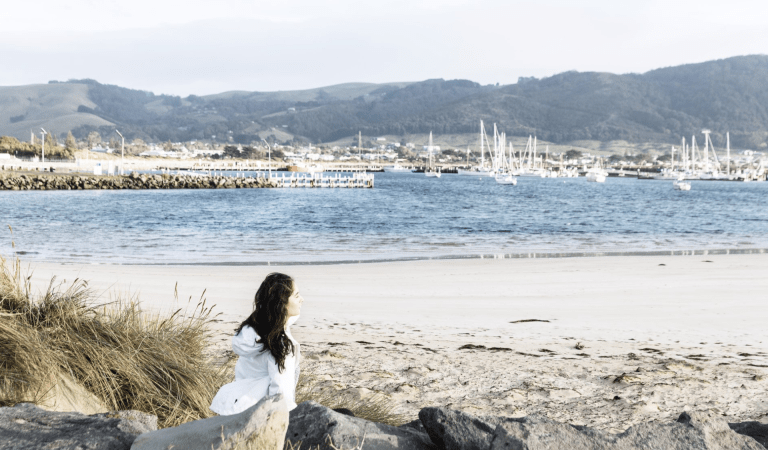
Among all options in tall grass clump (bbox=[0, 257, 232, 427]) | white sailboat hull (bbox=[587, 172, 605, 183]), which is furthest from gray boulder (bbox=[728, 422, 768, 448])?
white sailboat hull (bbox=[587, 172, 605, 183])

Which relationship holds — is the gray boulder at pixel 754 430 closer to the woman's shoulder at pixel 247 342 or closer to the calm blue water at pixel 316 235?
the woman's shoulder at pixel 247 342

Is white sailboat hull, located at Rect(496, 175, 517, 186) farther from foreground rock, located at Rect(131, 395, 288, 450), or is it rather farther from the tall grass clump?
foreground rock, located at Rect(131, 395, 288, 450)

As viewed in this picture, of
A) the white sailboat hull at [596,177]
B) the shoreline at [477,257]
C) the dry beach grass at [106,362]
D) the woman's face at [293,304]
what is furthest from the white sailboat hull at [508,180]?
the woman's face at [293,304]

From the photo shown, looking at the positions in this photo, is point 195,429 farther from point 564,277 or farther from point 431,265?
point 431,265

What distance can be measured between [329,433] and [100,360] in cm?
197

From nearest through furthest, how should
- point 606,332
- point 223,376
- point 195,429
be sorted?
point 195,429
point 223,376
point 606,332

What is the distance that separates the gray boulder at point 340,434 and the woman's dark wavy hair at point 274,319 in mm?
344

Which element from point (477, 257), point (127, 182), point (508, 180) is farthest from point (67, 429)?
point (508, 180)

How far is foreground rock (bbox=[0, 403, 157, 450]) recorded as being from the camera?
3.04m

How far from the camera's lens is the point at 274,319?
3.56 meters

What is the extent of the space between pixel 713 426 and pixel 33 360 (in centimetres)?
393

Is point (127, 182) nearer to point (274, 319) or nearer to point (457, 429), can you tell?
point (274, 319)

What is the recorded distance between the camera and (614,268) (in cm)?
1538

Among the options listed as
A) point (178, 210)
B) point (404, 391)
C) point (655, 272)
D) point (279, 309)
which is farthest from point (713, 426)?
point (178, 210)
